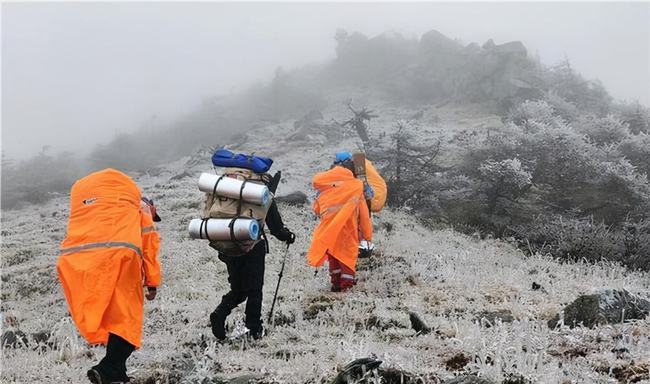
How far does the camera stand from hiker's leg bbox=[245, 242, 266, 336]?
580 centimetres

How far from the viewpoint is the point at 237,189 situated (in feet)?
17.9

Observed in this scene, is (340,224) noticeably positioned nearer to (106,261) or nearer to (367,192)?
(367,192)

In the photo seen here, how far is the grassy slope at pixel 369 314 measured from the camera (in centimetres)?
394

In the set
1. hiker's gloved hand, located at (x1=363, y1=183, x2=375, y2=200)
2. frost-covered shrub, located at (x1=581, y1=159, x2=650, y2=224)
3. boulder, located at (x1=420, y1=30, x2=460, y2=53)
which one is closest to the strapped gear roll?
hiker's gloved hand, located at (x1=363, y1=183, x2=375, y2=200)

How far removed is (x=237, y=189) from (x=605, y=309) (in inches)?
145

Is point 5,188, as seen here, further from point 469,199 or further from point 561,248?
point 561,248

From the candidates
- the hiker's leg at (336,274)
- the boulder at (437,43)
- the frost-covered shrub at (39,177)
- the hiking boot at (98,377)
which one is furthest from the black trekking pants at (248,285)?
the boulder at (437,43)

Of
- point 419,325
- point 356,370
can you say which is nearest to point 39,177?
point 419,325

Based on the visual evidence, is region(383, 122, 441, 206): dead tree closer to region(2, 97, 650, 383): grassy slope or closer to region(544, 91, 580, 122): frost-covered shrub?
region(2, 97, 650, 383): grassy slope

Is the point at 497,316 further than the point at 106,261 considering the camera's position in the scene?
Yes

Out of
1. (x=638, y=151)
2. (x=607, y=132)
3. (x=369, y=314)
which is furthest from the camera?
(x=607, y=132)

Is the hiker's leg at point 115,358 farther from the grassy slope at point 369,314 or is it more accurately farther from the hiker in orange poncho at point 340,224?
the hiker in orange poncho at point 340,224

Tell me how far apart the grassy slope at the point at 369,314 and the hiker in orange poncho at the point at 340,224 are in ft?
1.51

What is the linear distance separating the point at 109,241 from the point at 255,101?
46.0m
